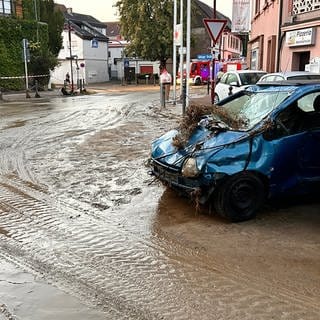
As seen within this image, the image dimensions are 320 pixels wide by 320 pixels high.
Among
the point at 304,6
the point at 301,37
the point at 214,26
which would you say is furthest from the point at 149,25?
the point at 214,26

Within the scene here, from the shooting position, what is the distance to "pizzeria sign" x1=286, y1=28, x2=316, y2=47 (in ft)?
52.1

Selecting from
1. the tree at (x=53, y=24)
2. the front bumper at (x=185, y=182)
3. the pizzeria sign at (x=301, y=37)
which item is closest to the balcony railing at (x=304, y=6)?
the pizzeria sign at (x=301, y=37)

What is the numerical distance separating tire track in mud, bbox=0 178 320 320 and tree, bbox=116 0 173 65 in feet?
151

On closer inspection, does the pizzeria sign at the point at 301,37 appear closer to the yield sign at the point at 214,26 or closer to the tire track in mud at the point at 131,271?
the yield sign at the point at 214,26

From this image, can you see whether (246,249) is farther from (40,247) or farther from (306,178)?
(40,247)

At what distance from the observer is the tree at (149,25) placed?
164 feet

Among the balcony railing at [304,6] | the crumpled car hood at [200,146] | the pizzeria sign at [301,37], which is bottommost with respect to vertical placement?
the crumpled car hood at [200,146]

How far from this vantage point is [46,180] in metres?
8.02

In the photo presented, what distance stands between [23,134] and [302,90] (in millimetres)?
8785

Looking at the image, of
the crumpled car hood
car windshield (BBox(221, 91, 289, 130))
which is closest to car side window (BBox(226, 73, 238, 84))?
car windshield (BBox(221, 91, 289, 130))

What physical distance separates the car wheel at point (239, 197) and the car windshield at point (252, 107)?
0.73 metres

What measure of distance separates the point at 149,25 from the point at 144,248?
157 feet

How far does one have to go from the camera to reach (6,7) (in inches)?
1350

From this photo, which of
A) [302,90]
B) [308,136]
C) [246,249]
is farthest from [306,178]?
[246,249]
